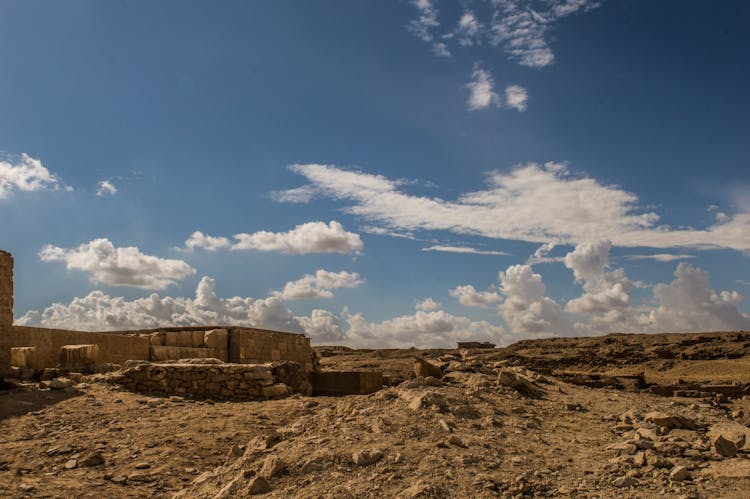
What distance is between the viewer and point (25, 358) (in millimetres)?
12883

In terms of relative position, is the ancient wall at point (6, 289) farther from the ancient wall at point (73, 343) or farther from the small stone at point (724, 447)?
the small stone at point (724, 447)

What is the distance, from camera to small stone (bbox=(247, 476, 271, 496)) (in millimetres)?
5809

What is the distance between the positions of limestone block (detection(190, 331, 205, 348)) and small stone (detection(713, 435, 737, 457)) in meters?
13.1

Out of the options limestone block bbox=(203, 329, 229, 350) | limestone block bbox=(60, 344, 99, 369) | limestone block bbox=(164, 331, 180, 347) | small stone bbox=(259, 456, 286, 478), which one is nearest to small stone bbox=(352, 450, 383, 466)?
small stone bbox=(259, 456, 286, 478)

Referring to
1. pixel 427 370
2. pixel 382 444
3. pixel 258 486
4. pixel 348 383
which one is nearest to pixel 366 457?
pixel 382 444

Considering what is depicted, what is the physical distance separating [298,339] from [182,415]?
366 inches

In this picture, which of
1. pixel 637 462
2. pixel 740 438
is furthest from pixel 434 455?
pixel 740 438

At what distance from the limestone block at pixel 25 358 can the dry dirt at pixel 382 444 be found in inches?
73.2

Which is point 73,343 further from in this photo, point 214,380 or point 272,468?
point 272,468

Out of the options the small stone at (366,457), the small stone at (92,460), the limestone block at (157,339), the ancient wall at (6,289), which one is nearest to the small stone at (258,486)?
the small stone at (366,457)

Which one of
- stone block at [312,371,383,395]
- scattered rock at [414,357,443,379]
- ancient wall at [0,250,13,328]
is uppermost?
ancient wall at [0,250,13,328]

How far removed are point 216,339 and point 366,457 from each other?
1109 cm

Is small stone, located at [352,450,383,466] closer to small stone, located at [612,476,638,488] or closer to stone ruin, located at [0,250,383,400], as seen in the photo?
small stone, located at [612,476,638,488]

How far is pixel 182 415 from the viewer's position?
31.8 ft
